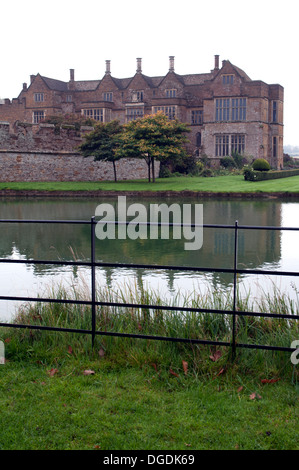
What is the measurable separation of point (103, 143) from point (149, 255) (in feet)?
92.4

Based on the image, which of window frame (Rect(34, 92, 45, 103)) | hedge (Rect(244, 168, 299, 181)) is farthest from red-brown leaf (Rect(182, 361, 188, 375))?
window frame (Rect(34, 92, 45, 103))

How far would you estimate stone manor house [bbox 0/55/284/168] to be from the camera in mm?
54062

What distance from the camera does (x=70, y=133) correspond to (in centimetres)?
4334

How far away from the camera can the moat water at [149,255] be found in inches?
367

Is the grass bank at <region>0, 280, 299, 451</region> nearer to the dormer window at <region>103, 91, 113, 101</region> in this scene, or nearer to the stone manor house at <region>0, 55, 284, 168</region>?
the stone manor house at <region>0, 55, 284, 168</region>

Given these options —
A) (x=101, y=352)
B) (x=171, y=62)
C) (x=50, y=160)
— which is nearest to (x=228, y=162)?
(x=171, y=62)

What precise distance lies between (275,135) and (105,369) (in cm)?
5588

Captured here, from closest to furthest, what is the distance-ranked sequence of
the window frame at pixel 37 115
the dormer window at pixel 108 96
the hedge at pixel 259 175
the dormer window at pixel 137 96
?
1. the hedge at pixel 259 175
2. the dormer window at pixel 137 96
3. the dormer window at pixel 108 96
4. the window frame at pixel 37 115

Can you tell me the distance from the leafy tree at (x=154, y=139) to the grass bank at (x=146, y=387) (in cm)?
3256

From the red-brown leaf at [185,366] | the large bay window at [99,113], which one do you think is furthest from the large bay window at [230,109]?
the red-brown leaf at [185,366]

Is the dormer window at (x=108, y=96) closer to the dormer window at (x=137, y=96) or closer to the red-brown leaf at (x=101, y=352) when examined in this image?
the dormer window at (x=137, y=96)

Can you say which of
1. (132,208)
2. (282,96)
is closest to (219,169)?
(282,96)

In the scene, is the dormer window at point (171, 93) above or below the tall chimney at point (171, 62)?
below
